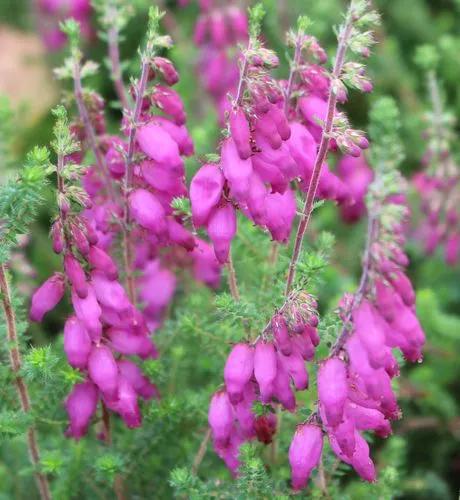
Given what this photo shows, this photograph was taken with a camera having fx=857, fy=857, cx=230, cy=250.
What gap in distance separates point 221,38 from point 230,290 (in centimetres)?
278

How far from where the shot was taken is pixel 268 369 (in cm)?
218

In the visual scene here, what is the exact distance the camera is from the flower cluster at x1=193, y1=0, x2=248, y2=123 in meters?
5.02

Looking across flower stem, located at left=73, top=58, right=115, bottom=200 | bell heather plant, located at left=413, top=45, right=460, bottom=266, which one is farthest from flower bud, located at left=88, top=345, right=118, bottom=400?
bell heather plant, located at left=413, top=45, right=460, bottom=266

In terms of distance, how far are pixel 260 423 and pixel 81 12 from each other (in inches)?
173

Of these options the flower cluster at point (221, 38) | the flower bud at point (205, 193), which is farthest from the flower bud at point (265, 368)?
the flower cluster at point (221, 38)

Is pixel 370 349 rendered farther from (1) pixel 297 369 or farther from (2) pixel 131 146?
(2) pixel 131 146

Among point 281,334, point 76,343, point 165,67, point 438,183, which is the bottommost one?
point 438,183

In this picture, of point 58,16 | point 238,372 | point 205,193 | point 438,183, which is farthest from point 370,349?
point 58,16

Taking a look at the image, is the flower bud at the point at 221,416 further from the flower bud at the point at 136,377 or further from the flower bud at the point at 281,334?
the flower bud at the point at 136,377

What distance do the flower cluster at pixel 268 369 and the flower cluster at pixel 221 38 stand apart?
2.87 m

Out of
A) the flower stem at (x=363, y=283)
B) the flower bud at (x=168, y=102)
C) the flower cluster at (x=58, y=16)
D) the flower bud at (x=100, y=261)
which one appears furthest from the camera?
the flower cluster at (x=58, y=16)

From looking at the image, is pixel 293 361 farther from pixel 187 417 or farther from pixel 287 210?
pixel 187 417

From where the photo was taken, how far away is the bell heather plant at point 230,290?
205 centimetres

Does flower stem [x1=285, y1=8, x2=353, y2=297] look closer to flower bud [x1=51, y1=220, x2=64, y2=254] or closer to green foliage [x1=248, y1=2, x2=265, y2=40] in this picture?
green foliage [x1=248, y1=2, x2=265, y2=40]
